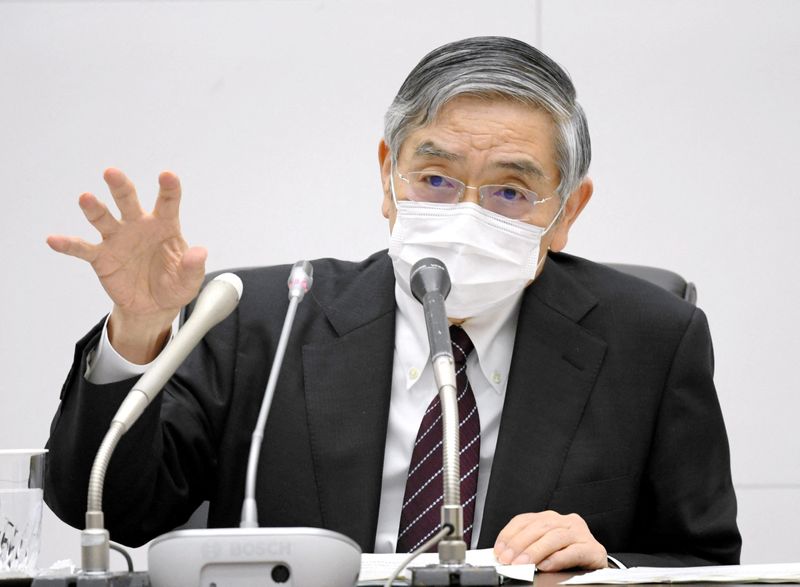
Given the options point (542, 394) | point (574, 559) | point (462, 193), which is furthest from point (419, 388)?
point (574, 559)

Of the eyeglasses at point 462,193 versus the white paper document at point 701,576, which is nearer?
the white paper document at point 701,576

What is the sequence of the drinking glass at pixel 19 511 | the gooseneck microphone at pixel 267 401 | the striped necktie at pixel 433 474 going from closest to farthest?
the gooseneck microphone at pixel 267 401 < the drinking glass at pixel 19 511 < the striped necktie at pixel 433 474

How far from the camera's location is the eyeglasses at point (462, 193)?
1993 millimetres

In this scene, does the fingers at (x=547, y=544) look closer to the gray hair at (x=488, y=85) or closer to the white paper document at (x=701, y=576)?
the white paper document at (x=701, y=576)

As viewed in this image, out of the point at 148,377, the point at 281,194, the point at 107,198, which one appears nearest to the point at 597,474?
the point at 148,377

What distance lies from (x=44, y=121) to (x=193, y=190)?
1.46 ft

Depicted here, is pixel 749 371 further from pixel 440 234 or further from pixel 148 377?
pixel 148 377

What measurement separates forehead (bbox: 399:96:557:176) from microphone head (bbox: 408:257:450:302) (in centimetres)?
62

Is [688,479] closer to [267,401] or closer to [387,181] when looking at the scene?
[387,181]

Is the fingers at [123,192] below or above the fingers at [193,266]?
above

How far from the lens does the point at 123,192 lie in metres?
1.44

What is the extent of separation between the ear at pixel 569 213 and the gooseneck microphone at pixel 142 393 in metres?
0.92

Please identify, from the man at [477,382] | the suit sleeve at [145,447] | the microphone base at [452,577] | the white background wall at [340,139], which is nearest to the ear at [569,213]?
the man at [477,382]

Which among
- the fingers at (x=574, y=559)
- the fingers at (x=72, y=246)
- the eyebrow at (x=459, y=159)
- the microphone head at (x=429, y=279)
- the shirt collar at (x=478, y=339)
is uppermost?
the eyebrow at (x=459, y=159)
